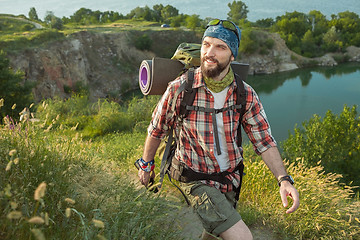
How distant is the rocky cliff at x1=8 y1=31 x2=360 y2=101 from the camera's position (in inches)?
992

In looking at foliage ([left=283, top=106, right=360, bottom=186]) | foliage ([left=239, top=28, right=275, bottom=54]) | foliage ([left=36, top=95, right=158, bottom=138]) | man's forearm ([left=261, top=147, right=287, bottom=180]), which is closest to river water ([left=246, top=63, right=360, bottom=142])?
foliage ([left=239, top=28, right=275, bottom=54])

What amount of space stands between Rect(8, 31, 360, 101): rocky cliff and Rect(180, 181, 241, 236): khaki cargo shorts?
20.4 m

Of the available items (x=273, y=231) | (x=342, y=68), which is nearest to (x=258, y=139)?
(x=273, y=231)

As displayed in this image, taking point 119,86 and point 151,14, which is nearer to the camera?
point 119,86

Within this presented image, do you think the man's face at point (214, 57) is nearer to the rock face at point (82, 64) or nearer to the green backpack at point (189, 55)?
the green backpack at point (189, 55)

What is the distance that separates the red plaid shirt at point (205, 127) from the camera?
2.18 m

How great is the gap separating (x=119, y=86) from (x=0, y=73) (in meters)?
19.8

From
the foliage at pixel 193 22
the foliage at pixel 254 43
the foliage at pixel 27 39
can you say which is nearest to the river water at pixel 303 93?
the foliage at pixel 254 43

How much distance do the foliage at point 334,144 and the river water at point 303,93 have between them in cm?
794

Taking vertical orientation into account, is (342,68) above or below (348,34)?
below

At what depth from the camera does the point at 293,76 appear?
138 ft

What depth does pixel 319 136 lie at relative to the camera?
999 centimetres

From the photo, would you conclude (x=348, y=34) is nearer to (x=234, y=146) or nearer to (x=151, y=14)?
(x=151, y=14)

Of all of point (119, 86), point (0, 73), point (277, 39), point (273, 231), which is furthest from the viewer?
point (277, 39)
